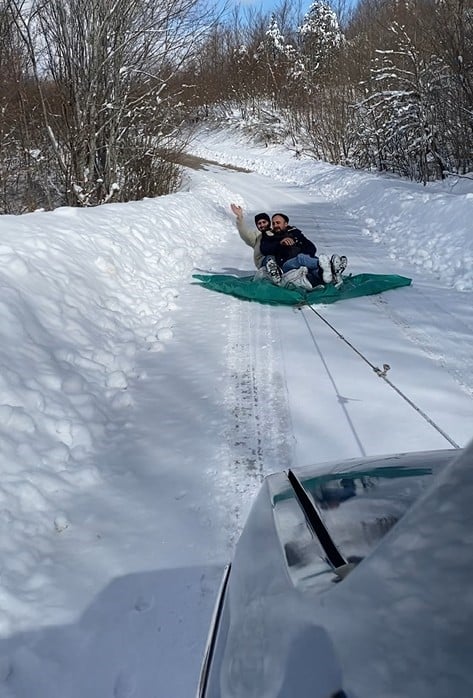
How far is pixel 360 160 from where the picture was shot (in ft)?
70.4

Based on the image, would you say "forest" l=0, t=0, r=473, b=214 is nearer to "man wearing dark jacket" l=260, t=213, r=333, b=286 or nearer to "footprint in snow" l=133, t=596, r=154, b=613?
"man wearing dark jacket" l=260, t=213, r=333, b=286

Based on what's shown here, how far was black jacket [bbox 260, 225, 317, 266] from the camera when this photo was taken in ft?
23.5

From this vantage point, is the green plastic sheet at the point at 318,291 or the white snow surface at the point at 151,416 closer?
the white snow surface at the point at 151,416

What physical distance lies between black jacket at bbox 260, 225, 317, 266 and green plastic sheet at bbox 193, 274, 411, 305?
722 millimetres

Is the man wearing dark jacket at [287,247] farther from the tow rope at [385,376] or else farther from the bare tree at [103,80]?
the bare tree at [103,80]

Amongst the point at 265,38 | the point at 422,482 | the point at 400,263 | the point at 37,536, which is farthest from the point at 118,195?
the point at 265,38

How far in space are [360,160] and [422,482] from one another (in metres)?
21.8

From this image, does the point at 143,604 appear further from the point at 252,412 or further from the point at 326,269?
the point at 326,269

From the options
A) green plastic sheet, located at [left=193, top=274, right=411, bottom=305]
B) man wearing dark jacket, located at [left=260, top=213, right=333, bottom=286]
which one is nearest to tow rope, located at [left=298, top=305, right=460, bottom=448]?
green plastic sheet, located at [left=193, top=274, right=411, bottom=305]

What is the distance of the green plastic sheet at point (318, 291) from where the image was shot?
6016 mm

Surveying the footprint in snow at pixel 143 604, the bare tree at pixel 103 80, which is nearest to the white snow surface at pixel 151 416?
the footprint in snow at pixel 143 604

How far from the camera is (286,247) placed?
7.20 m

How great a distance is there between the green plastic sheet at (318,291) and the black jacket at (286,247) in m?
0.72

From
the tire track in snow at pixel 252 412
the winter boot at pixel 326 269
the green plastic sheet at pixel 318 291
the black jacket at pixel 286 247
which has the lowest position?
the tire track in snow at pixel 252 412
